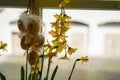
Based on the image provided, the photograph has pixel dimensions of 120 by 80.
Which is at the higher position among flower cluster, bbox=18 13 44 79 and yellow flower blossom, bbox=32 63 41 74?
flower cluster, bbox=18 13 44 79

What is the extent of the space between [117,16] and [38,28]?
61 centimetres

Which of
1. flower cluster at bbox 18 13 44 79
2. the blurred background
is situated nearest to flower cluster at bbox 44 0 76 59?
flower cluster at bbox 18 13 44 79

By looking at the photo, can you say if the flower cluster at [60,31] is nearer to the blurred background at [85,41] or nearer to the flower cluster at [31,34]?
the flower cluster at [31,34]

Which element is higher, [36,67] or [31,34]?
[31,34]

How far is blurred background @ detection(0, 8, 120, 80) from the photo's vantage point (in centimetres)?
123

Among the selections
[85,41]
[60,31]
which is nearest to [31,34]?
[60,31]

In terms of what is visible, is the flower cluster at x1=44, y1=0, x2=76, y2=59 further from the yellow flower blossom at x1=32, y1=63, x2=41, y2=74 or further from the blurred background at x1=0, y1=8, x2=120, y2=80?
the blurred background at x1=0, y1=8, x2=120, y2=80

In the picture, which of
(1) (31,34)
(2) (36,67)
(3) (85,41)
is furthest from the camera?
(3) (85,41)

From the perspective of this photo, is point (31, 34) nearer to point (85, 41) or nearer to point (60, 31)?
point (60, 31)

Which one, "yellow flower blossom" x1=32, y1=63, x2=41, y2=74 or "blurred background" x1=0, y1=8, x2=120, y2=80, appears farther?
"blurred background" x1=0, y1=8, x2=120, y2=80

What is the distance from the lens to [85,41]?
1270 mm

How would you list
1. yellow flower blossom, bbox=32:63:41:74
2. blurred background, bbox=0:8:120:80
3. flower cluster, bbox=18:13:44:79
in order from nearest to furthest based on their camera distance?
flower cluster, bbox=18:13:44:79
yellow flower blossom, bbox=32:63:41:74
blurred background, bbox=0:8:120:80

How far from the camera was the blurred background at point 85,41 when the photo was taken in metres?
1.23

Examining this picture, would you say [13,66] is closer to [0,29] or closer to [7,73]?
[7,73]
